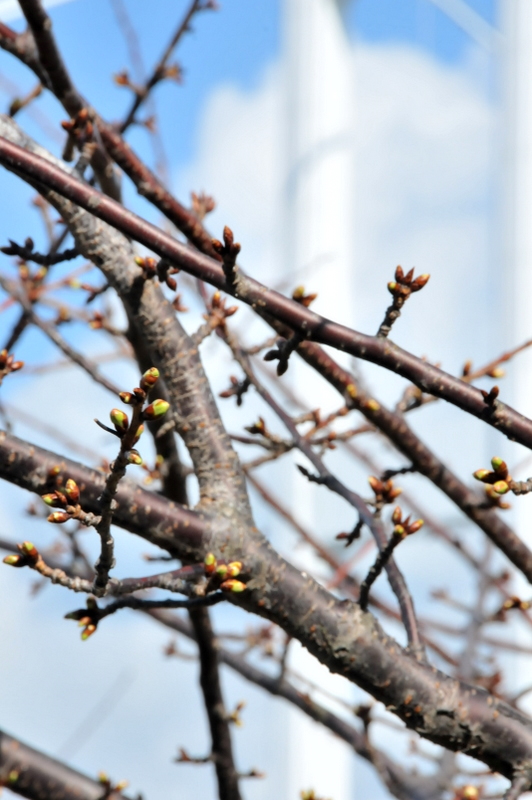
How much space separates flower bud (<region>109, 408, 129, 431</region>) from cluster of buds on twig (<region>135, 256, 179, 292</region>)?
30cm

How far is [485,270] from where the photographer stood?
2.64 m

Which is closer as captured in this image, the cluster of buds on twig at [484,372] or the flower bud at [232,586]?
the flower bud at [232,586]

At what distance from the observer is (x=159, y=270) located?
Result: 26.8 inches

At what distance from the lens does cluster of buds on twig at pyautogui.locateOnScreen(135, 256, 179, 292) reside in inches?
26.7

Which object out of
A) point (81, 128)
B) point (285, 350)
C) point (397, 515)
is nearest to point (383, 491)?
point (397, 515)

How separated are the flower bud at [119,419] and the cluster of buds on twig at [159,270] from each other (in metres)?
0.30

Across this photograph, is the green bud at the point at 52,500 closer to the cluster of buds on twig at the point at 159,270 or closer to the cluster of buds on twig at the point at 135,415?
the cluster of buds on twig at the point at 135,415

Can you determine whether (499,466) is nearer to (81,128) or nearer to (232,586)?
(232,586)

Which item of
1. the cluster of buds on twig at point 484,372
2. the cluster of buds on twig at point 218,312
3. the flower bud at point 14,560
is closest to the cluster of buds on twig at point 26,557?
the flower bud at point 14,560

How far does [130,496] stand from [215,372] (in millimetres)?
1873

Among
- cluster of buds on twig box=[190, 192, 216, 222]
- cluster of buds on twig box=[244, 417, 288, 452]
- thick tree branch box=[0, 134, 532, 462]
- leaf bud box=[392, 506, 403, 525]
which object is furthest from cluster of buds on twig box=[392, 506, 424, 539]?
cluster of buds on twig box=[190, 192, 216, 222]

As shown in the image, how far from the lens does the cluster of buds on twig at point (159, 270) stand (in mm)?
679

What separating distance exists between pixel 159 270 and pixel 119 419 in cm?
32

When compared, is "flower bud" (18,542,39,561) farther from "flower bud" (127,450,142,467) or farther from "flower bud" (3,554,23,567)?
"flower bud" (127,450,142,467)
